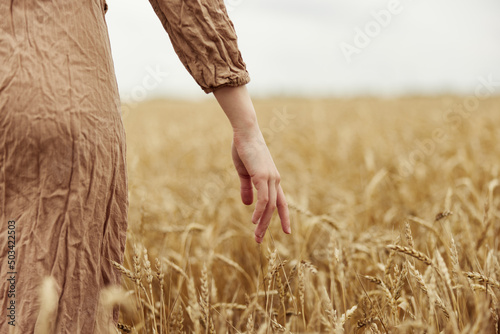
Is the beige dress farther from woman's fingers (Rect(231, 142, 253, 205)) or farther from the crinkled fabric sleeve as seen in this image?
woman's fingers (Rect(231, 142, 253, 205))

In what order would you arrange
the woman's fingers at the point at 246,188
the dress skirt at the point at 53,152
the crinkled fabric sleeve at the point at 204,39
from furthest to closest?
the woman's fingers at the point at 246,188 → the crinkled fabric sleeve at the point at 204,39 → the dress skirt at the point at 53,152

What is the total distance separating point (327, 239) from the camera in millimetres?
2223

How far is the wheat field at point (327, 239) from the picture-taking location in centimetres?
104

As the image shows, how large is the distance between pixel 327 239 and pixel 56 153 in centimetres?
162

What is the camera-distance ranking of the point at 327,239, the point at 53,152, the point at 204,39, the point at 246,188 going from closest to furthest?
the point at 53,152 → the point at 204,39 → the point at 246,188 → the point at 327,239

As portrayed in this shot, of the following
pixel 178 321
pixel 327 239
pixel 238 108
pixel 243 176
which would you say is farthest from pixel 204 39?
pixel 327 239

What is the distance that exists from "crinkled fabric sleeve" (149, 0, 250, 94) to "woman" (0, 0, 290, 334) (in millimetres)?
118

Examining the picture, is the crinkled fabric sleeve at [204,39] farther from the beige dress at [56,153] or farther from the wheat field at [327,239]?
the wheat field at [327,239]

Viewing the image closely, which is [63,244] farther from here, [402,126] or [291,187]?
[402,126]

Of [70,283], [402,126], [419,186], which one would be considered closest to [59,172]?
[70,283]

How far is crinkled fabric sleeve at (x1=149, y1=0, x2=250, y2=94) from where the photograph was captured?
0.88m

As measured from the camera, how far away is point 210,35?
889 mm

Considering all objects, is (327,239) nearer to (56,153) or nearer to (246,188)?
(246,188)

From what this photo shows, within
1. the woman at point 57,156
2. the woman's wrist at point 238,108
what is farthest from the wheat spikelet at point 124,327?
the woman's wrist at point 238,108
